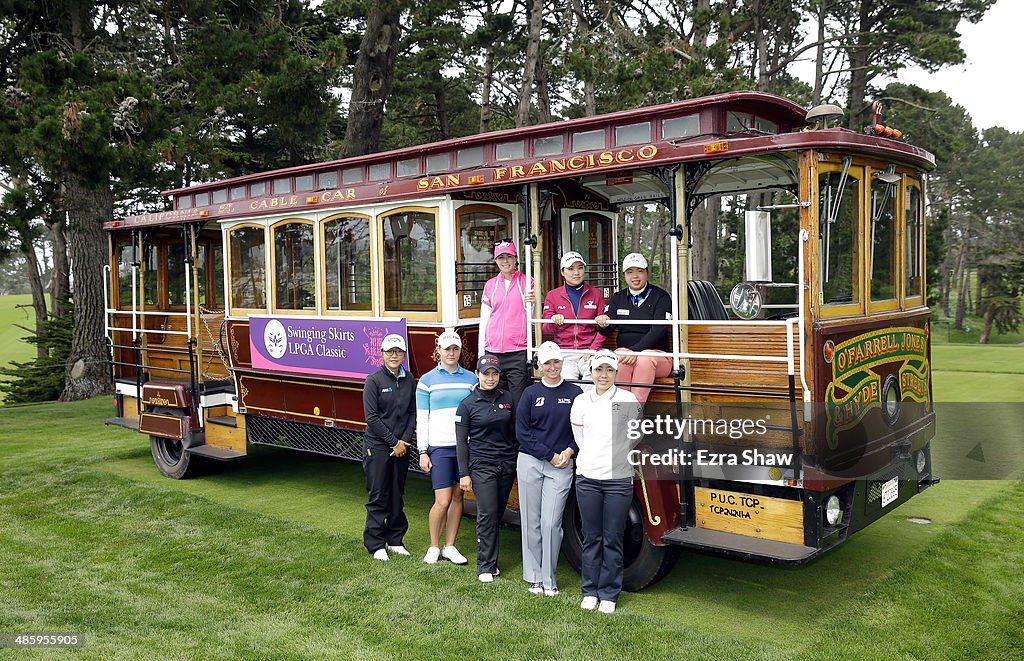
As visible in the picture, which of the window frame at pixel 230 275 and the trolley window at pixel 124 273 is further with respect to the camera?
the trolley window at pixel 124 273

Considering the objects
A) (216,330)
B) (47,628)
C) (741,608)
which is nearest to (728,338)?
(741,608)

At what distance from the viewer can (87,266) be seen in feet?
54.1

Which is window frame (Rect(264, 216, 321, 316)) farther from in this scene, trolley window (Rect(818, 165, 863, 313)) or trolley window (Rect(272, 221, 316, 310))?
trolley window (Rect(818, 165, 863, 313))

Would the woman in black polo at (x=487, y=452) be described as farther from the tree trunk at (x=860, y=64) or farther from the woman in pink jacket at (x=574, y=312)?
the tree trunk at (x=860, y=64)

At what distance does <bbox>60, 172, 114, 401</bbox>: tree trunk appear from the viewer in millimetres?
16375

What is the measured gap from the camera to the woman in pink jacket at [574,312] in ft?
20.8

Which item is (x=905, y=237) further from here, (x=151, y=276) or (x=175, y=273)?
(x=151, y=276)

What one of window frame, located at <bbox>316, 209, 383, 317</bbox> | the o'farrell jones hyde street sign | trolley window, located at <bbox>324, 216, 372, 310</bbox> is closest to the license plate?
the o'farrell jones hyde street sign

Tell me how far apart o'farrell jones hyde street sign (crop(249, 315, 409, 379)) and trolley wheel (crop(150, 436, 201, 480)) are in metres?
1.85

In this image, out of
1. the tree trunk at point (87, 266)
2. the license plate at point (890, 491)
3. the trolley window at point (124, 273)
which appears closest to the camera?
the license plate at point (890, 491)

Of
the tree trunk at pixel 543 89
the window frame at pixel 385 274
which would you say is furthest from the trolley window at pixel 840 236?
the tree trunk at pixel 543 89

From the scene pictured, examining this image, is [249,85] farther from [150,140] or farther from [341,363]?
[341,363]

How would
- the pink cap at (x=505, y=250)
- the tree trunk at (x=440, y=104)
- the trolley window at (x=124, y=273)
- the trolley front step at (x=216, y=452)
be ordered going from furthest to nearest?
the tree trunk at (x=440, y=104) < the trolley window at (x=124, y=273) < the trolley front step at (x=216, y=452) < the pink cap at (x=505, y=250)

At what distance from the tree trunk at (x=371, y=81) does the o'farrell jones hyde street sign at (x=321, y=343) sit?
748 cm
